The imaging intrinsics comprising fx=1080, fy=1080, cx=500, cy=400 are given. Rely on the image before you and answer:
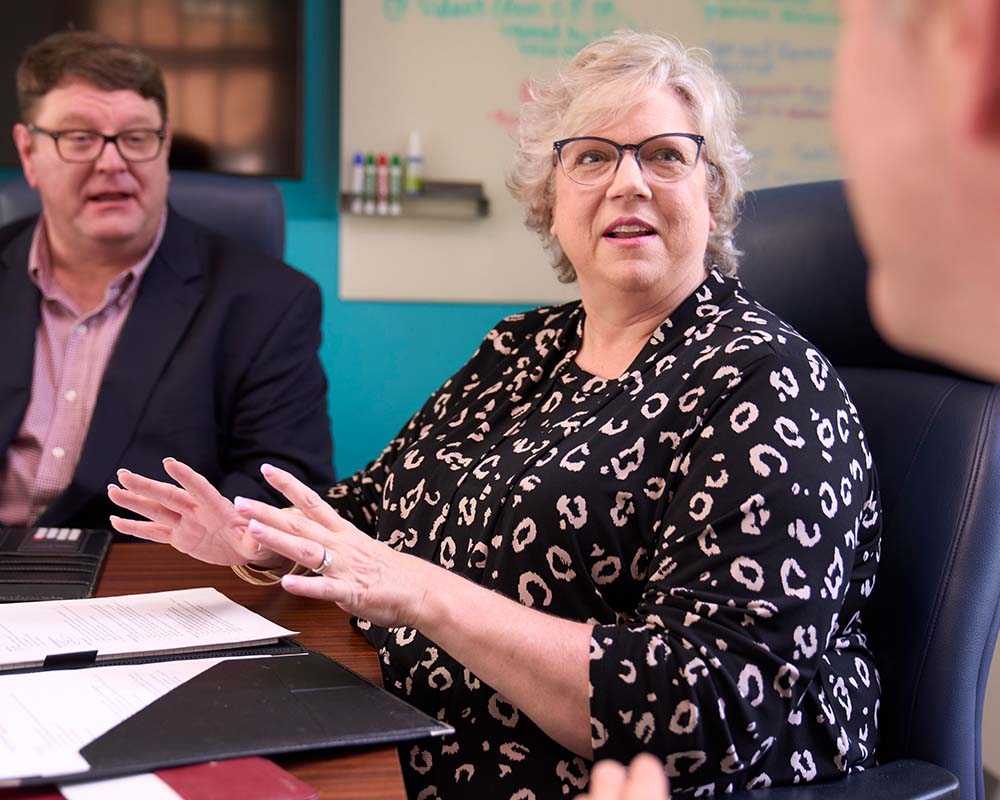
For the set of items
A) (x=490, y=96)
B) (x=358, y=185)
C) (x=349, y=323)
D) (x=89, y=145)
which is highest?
(x=490, y=96)

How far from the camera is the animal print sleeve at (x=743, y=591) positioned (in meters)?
0.94

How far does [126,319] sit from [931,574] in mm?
1414

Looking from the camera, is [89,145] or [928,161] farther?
[89,145]

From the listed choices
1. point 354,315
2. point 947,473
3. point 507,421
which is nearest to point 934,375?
point 947,473

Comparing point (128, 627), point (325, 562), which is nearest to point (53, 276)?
point (128, 627)

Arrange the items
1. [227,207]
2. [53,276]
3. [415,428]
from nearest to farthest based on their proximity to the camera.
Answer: [415,428], [53,276], [227,207]

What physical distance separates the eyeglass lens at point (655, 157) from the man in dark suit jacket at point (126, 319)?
32.5 inches

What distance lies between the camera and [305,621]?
119 cm

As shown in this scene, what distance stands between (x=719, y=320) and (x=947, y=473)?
0.29m

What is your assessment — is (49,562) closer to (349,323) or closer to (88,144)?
(88,144)

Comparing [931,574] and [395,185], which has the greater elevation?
[395,185]

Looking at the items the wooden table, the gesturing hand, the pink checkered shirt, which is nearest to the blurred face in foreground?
the gesturing hand

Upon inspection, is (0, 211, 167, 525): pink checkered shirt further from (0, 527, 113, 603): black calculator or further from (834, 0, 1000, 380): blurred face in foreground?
(834, 0, 1000, 380): blurred face in foreground

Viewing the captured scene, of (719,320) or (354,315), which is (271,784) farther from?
(354,315)
